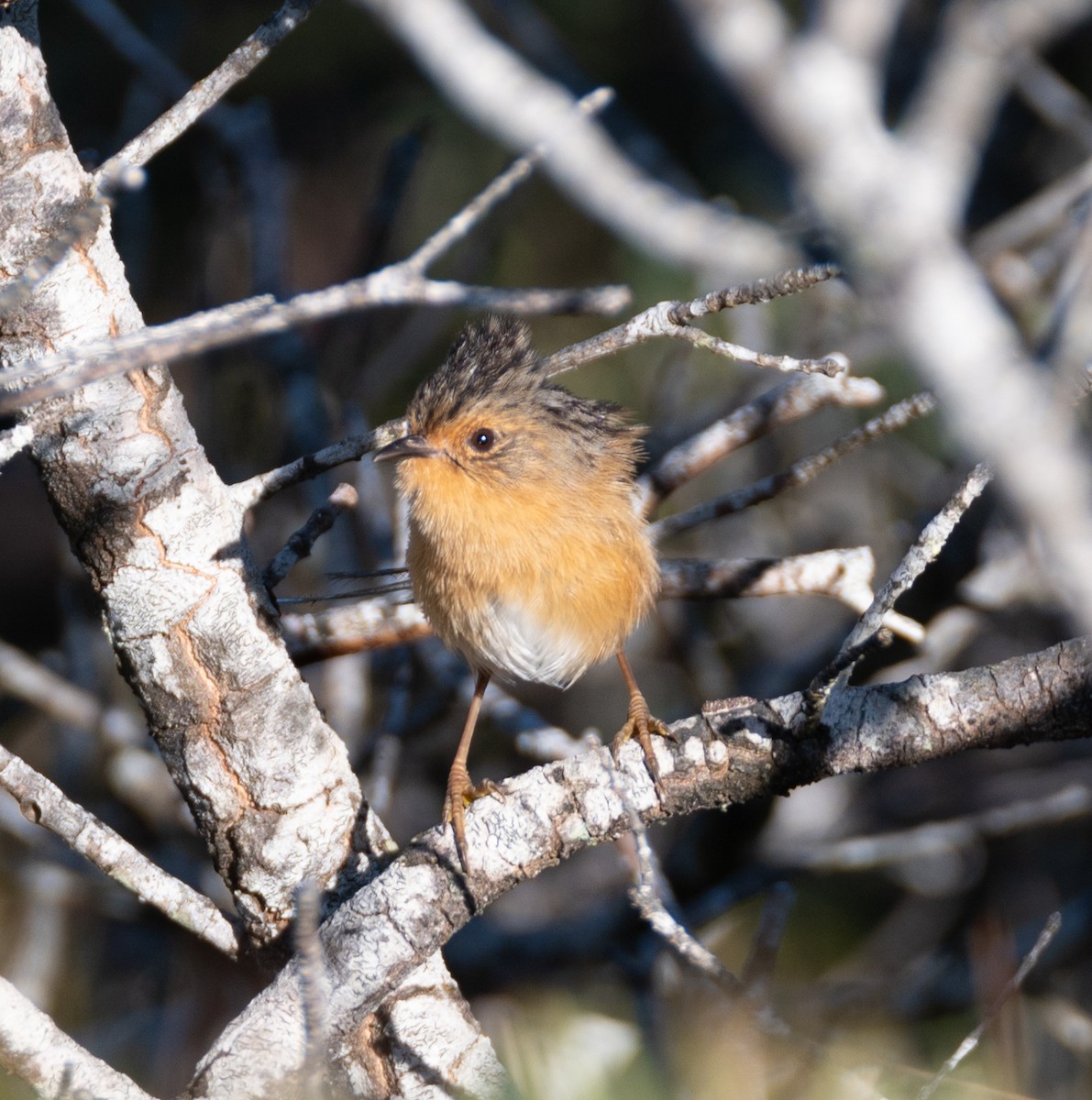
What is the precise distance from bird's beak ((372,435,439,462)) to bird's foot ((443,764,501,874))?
811 mm

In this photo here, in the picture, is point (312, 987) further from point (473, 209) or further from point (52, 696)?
point (52, 696)

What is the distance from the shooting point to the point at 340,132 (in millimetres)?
6758

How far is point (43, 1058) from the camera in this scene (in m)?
1.84

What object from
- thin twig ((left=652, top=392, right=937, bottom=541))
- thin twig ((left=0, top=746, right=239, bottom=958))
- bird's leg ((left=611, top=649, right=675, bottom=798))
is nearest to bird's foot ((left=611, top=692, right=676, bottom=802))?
bird's leg ((left=611, top=649, right=675, bottom=798))

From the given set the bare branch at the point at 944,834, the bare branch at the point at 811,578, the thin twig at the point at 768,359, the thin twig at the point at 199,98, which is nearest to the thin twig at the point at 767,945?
the bare branch at the point at 811,578

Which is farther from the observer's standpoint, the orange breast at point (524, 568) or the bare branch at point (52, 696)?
the bare branch at point (52, 696)

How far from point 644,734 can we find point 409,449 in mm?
1055

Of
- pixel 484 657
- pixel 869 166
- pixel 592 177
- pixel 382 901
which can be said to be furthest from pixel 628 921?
pixel 869 166

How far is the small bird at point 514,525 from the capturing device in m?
2.97

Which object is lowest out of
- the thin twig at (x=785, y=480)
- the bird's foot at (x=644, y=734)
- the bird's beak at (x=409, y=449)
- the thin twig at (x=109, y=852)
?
the thin twig at (x=109, y=852)

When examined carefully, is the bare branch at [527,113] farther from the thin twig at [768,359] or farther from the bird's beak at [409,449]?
the bird's beak at [409,449]

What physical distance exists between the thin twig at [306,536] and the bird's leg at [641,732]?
794 mm

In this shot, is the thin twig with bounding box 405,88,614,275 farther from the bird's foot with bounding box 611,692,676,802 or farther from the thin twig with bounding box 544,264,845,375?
the bird's foot with bounding box 611,692,676,802

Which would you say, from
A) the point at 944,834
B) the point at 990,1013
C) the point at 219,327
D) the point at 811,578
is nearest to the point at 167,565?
the point at 219,327
